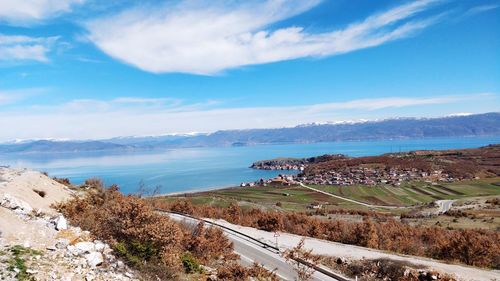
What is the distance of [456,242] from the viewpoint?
20047 millimetres

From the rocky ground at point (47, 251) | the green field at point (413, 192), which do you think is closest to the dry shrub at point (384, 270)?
the rocky ground at point (47, 251)

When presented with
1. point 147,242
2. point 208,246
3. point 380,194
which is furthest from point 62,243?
point 380,194

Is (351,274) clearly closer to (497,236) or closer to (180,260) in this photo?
(180,260)

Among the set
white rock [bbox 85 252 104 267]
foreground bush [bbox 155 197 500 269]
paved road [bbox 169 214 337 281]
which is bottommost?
foreground bush [bbox 155 197 500 269]

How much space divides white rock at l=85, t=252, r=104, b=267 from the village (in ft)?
319

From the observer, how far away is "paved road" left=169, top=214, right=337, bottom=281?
642 inches

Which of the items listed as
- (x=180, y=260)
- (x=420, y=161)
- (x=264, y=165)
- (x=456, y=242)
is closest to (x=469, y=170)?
(x=420, y=161)

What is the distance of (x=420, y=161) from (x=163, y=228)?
134505 mm

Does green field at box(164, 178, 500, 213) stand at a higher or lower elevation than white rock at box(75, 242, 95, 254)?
lower

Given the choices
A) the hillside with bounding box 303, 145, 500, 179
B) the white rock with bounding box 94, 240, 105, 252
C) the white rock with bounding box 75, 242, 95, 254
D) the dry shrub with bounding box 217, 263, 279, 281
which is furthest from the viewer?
the hillside with bounding box 303, 145, 500, 179

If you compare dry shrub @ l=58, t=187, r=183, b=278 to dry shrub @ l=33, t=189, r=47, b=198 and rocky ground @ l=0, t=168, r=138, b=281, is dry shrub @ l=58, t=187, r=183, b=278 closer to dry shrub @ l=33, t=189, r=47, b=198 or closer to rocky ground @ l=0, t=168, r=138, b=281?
rocky ground @ l=0, t=168, r=138, b=281

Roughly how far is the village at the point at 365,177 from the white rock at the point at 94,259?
97.3 meters

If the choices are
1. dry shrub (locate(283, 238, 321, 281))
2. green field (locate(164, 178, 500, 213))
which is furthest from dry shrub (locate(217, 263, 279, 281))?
green field (locate(164, 178, 500, 213))

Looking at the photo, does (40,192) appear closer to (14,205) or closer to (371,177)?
(14,205)
